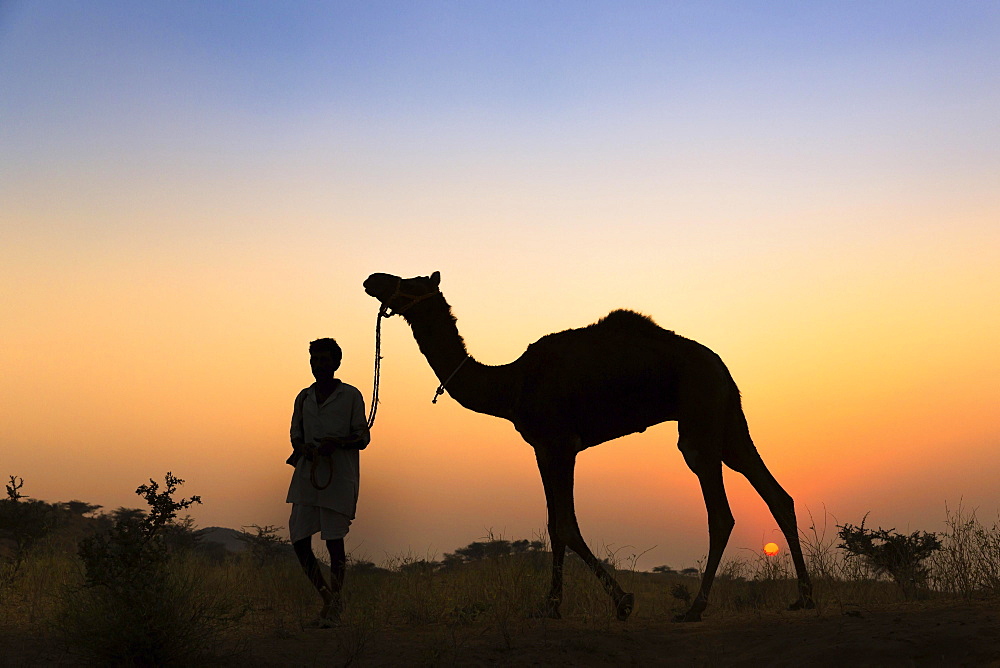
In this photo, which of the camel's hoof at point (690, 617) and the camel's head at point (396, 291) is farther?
the camel's head at point (396, 291)

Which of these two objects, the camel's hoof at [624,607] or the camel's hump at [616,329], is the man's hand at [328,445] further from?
the camel's hoof at [624,607]

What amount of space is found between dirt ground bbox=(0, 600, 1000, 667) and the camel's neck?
2.38 m

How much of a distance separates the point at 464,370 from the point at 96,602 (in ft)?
13.6

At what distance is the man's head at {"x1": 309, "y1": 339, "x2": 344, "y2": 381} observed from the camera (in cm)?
899

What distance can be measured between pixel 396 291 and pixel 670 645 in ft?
14.6

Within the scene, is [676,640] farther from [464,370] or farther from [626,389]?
[464,370]

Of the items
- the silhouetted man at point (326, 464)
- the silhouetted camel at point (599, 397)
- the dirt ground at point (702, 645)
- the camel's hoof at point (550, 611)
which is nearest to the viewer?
the dirt ground at point (702, 645)

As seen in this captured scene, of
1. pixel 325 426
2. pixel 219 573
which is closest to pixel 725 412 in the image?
pixel 325 426

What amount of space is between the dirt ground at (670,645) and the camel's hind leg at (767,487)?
1.16 m

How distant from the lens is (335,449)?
29.0 ft

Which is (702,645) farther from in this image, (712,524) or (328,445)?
(328,445)

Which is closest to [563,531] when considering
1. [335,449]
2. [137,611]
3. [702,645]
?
[702,645]

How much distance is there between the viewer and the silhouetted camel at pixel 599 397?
29.9 ft

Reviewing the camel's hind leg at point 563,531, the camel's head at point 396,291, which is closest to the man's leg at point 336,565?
the camel's hind leg at point 563,531
